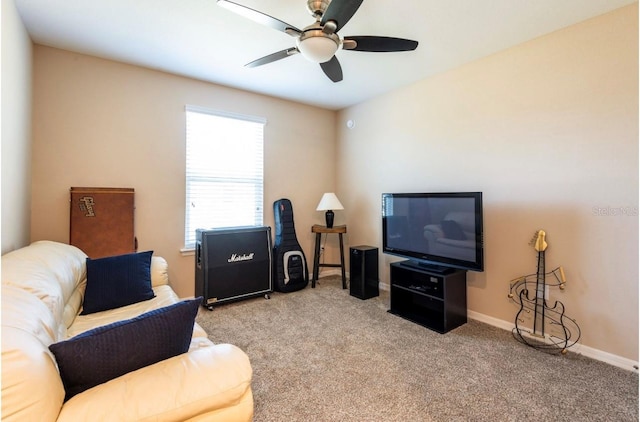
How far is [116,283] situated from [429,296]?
8.45 feet

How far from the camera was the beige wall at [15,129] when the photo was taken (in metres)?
1.77

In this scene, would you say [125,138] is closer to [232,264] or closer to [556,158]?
[232,264]

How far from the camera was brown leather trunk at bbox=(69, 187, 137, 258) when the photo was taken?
268cm

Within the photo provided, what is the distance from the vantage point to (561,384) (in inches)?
73.0

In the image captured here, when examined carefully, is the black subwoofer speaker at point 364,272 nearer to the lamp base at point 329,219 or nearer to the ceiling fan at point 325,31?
the lamp base at point 329,219

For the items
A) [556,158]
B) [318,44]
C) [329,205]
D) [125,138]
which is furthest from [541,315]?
[125,138]

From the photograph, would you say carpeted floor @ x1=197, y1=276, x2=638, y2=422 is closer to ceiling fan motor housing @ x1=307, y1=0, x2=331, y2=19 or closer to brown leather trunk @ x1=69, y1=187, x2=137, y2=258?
brown leather trunk @ x1=69, y1=187, x2=137, y2=258

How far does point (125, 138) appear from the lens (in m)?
2.96

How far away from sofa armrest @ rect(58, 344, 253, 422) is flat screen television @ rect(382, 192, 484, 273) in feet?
7.10

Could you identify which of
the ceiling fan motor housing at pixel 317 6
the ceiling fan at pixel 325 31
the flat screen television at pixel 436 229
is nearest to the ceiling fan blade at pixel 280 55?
the ceiling fan at pixel 325 31

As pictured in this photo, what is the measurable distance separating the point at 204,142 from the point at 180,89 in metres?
0.61

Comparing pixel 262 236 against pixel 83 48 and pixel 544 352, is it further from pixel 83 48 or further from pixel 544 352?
pixel 544 352

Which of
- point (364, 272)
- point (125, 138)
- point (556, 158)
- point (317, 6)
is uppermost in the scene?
point (317, 6)

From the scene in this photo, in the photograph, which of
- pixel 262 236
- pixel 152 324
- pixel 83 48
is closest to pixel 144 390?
pixel 152 324
